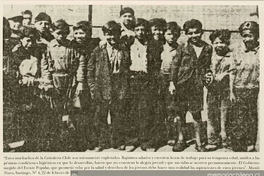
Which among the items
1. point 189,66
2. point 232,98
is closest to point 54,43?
point 189,66

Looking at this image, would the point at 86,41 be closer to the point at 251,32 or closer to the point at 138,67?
the point at 138,67

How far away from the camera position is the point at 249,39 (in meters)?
0.99

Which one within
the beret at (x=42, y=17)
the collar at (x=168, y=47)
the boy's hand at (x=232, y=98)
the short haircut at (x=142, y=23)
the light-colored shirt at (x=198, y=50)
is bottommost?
the boy's hand at (x=232, y=98)

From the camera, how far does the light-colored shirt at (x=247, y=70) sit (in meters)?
0.98

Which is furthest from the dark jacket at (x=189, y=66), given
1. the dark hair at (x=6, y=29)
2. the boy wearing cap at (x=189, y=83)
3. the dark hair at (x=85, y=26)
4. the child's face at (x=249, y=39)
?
the dark hair at (x=6, y=29)

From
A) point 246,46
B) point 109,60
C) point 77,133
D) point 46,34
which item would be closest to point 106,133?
point 77,133

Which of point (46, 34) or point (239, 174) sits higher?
point (46, 34)

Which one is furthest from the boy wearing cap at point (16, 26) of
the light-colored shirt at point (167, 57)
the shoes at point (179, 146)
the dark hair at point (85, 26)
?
the shoes at point (179, 146)

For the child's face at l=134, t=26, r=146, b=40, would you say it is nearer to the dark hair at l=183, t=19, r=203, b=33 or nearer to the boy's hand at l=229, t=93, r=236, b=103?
the dark hair at l=183, t=19, r=203, b=33

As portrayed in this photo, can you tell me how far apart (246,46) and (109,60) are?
1.25 feet

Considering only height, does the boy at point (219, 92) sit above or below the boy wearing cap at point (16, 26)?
below

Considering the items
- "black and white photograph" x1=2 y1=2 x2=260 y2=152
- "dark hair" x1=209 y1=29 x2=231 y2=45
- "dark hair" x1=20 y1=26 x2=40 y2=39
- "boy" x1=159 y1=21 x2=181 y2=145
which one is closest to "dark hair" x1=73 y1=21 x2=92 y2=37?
"black and white photograph" x1=2 y1=2 x2=260 y2=152

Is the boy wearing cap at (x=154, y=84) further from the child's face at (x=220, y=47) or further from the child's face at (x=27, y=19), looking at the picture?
the child's face at (x=27, y=19)

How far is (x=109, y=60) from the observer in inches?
38.4
